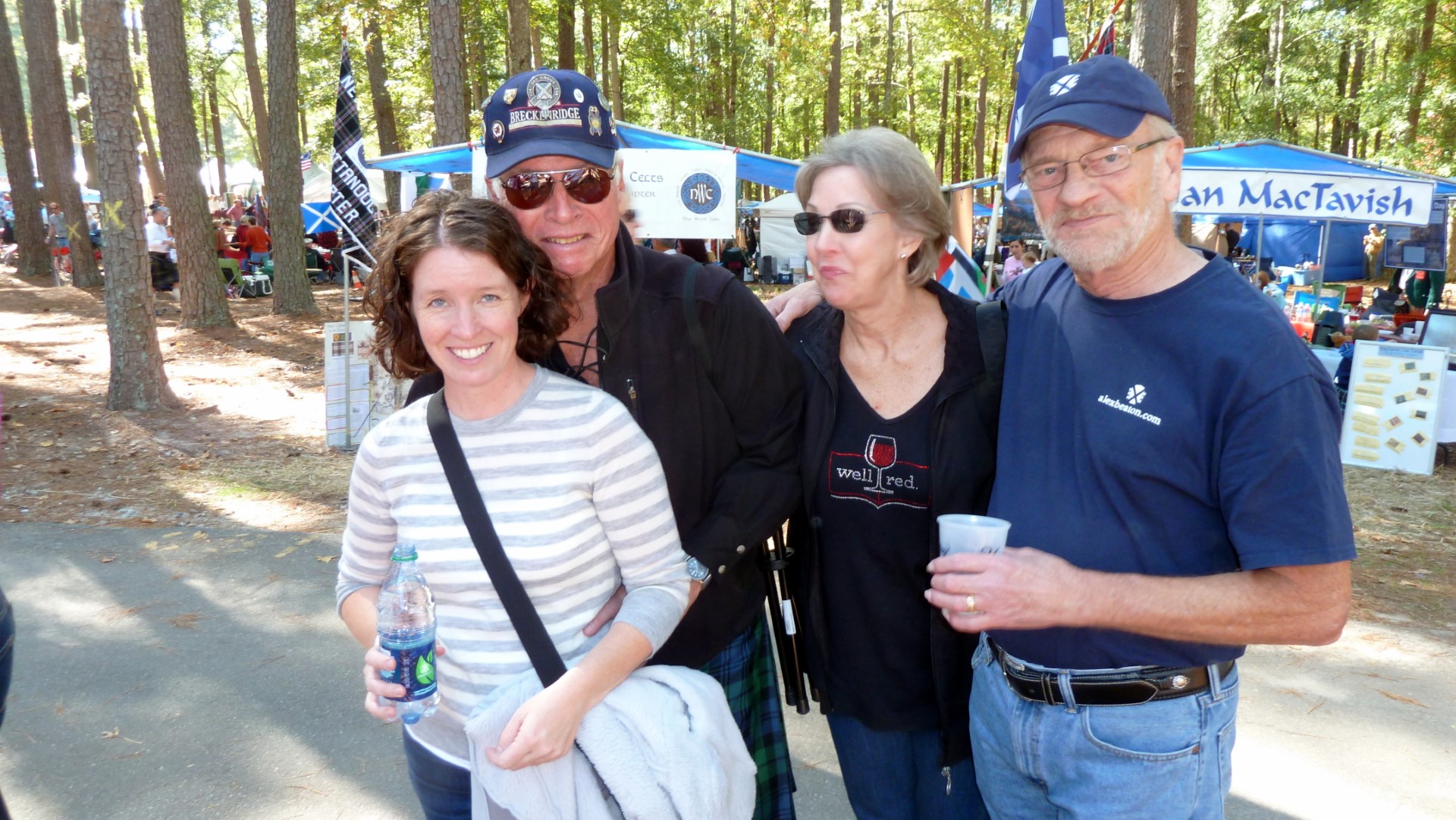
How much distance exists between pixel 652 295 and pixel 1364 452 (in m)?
8.44

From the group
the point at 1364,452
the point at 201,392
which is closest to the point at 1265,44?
the point at 1364,452

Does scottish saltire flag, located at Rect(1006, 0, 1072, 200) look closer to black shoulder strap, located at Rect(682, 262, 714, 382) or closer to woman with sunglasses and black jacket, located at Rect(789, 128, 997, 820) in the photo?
woman with sunglasses and black jacket, located at Rect(789, 128, 997, 820)

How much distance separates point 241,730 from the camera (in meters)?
3.57

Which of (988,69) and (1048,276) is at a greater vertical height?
(988,69)

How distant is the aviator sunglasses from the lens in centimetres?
204

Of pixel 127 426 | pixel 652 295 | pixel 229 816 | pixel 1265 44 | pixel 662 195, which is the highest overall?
pixel 1265 44

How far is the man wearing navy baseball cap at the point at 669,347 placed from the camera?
204 cm

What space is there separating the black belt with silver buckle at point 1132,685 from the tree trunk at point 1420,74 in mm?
26188

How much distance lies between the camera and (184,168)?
473 inches

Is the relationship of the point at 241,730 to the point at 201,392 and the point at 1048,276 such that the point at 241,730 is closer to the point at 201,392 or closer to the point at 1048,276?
the point at 1048,276

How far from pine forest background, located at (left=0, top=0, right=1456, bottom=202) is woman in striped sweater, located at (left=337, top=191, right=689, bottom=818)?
38.1ft

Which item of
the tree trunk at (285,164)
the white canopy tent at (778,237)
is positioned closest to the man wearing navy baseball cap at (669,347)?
the tree trunk at (285,164)

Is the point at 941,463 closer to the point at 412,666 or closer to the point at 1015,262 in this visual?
the point at 412,666

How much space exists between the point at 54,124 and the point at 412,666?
881 inches
